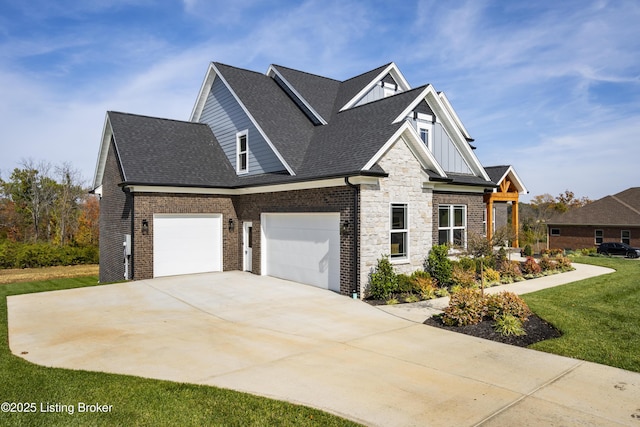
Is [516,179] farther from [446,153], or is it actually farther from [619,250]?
[619,250]

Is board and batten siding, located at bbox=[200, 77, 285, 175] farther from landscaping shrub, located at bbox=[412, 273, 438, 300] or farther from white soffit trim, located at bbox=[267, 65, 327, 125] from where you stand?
landscaping shrub, located at bbox=[412, 273, 438, 300]

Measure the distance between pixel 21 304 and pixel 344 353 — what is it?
9951mm

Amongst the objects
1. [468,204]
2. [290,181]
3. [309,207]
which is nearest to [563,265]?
[468,204]

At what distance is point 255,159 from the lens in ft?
55.2

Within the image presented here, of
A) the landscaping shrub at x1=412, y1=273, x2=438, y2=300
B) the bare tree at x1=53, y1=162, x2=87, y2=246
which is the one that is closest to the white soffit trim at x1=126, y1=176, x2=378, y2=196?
the landscaping shrub at x1=412, y1=273, x2=438, y2=300

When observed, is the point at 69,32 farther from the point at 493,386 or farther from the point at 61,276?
the point at 493,386

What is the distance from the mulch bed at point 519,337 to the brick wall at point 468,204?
6.73m

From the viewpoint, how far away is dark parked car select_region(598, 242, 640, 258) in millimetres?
26484

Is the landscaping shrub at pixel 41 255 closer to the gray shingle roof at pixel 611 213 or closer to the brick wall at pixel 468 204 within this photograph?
the brick wall at pixel 468 204

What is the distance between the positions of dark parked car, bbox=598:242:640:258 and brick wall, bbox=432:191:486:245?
638 inches

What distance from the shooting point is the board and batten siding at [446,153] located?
54.5 feet

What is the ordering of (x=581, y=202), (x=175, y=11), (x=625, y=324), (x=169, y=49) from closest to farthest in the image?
1. (x=625, y=324)
2. (x=175, y=11)
3. (x=169, y=49)
4. (x=581, y=202)

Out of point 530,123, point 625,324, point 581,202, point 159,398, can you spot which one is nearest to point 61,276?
point 159,398

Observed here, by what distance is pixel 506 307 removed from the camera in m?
8.71
